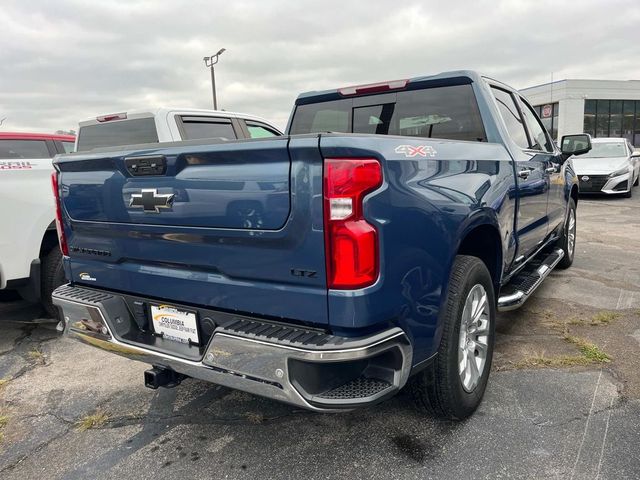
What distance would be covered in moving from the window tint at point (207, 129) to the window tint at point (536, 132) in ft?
9.75

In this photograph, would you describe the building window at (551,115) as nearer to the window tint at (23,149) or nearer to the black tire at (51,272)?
the window tint at (23,149)

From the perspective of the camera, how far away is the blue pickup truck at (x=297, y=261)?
6.38ft

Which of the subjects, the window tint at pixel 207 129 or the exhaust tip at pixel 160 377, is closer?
the exhaust tip at pixel 160 377

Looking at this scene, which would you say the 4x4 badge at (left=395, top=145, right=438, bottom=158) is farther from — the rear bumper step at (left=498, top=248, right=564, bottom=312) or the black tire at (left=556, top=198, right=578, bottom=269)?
the black tire at (left=556, top=198, right=578, bottom=269)

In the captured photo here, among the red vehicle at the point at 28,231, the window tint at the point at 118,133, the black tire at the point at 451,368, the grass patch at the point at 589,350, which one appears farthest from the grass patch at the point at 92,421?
the grass patch at the point at 589,350

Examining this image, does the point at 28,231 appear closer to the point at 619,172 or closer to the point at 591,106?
the point at 619,172

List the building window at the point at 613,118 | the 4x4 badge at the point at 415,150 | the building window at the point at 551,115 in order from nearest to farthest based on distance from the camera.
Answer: the 4x4 badge at the point at 415,150 < the building window at the point at 551,115 < the building window at the point at 613,118

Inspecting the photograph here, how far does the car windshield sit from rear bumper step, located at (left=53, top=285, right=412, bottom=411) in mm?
14043

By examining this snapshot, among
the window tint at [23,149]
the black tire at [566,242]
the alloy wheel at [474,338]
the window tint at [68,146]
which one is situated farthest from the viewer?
the black tire at [566,242]

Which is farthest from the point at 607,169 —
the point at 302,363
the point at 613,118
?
the point at 613,118

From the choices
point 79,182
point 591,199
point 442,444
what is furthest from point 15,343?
point 591,199

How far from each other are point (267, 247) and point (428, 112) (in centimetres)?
206

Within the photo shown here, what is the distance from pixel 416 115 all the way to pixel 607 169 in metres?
11.7

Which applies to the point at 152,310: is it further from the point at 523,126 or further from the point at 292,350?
the point at 523,126
